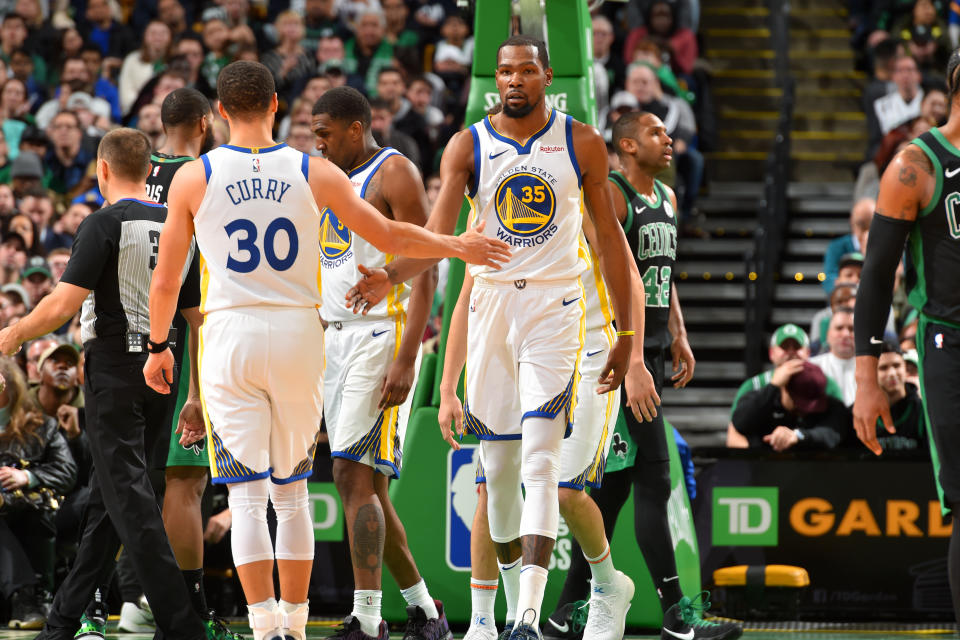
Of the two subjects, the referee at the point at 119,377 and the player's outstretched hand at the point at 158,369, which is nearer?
the player's outstretched hand at the point at 158,369

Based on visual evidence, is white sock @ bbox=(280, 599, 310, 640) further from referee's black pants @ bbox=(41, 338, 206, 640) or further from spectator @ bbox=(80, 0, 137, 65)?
spectator @ bbox=(80, 0, 137, 65)

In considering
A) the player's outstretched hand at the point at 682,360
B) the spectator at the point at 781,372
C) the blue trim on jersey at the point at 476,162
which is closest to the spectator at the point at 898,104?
the spectator at the point at 781,372

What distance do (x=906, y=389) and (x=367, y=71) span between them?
806 centimetres

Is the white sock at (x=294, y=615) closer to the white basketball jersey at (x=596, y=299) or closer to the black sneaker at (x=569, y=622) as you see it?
the black sneaker at (x=569, y=622)

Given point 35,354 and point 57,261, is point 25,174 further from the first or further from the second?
point 35,354

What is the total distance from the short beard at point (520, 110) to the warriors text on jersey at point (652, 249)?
47.7 inches

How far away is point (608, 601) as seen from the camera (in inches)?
244

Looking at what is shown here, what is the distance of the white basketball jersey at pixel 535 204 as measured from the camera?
5523 millimetres

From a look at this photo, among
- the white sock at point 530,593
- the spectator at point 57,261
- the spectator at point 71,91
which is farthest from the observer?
the spectator at point 71,91

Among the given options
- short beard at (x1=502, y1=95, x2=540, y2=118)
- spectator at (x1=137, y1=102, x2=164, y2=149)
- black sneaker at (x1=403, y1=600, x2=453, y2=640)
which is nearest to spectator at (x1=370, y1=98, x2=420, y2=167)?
spectator at (x1=137, y1=102, x2=164, y2=149)

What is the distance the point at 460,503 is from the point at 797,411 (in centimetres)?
235

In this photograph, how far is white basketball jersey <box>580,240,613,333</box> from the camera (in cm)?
615

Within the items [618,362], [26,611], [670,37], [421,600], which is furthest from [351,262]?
[670,37]

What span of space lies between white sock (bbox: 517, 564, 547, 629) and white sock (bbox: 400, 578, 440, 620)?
1061 millimetres
